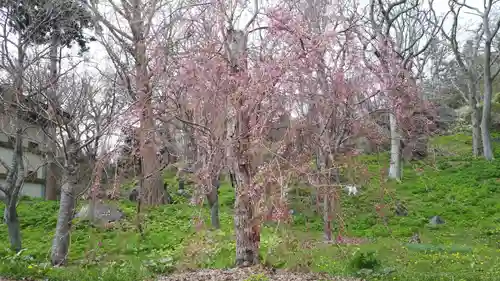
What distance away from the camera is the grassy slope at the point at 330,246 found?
7.09 metres

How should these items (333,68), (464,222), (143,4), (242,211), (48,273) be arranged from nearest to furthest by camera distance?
(242,211)
(48,273)
(333,68)
(143,4)
(464,222)

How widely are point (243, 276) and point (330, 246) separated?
3.15 metres

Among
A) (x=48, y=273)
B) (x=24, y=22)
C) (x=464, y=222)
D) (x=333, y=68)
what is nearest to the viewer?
(x=48, y=273)

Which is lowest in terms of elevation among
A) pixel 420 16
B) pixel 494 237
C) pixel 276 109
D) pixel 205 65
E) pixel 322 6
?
pixel 494 237

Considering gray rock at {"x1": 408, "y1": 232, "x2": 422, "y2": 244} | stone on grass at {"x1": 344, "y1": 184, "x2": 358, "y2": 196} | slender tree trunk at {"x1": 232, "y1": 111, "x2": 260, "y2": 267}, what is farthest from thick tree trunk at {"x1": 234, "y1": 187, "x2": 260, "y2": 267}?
gray rock at {"x1": 408, "y1": 232, "x2": 422, "y2": 244}

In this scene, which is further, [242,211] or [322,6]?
[322,6]

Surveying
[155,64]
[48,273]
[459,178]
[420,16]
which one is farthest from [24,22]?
[420,16]

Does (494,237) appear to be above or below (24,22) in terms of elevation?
below

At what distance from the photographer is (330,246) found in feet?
29.9

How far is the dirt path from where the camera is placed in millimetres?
6367

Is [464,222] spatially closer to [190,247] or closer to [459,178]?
[459,178]

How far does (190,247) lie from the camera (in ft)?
21.5

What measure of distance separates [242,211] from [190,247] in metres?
0.86

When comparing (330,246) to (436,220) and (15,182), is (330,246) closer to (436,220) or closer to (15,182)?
(436,220)
